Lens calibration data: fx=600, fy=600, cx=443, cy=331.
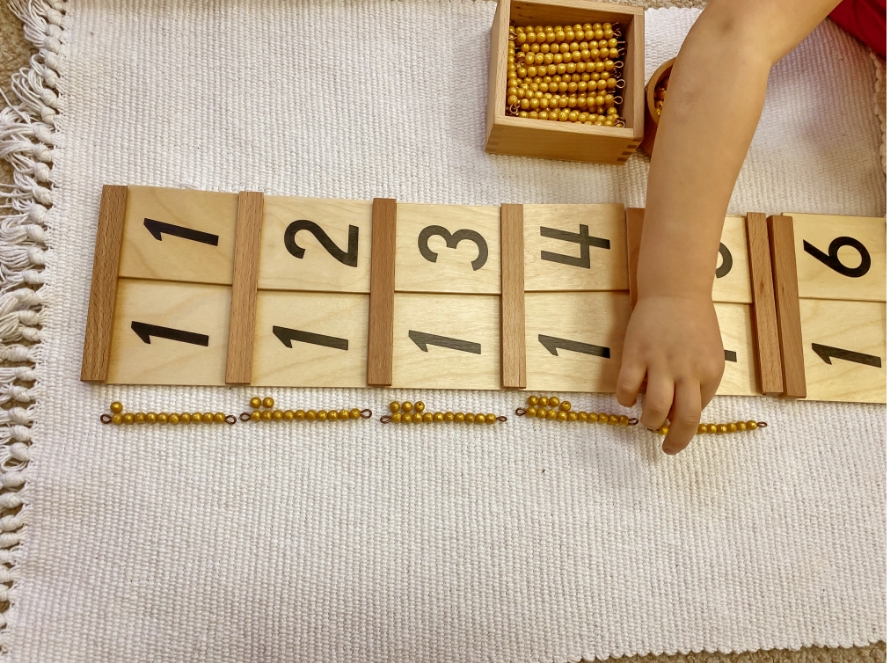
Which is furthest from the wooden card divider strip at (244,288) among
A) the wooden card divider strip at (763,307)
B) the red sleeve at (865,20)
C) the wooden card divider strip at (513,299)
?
the red sleeve at (865,20)

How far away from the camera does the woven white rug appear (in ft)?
1.68

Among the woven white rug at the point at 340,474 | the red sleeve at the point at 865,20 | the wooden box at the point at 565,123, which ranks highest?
the red sleeve at the point at 865,20

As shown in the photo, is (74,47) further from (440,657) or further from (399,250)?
(440,657)

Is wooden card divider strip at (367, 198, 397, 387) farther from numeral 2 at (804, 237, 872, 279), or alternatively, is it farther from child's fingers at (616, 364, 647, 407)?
numeral 2 at (804, 237, 872, 279)

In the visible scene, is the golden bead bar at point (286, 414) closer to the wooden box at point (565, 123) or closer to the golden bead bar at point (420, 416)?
the golden bead bar at point (420, 416)

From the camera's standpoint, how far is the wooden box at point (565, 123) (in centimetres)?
57

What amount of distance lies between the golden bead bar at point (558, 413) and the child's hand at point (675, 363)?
3cm

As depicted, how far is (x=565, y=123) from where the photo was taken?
57cm

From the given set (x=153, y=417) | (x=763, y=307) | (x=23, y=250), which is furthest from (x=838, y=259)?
(x=23, y=250)

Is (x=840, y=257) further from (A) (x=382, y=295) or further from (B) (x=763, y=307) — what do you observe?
(A) (x=382, y=295)

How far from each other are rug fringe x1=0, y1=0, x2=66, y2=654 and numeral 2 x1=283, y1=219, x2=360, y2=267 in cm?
23

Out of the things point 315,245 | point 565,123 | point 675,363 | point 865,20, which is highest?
point 865,20

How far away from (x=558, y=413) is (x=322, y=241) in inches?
10.7

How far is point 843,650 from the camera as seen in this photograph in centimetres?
55
